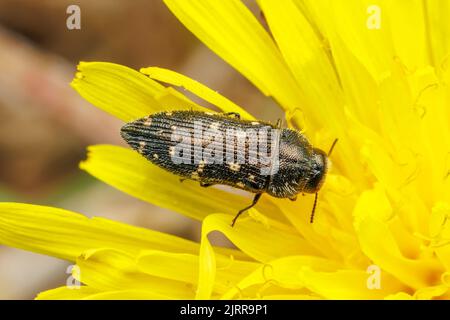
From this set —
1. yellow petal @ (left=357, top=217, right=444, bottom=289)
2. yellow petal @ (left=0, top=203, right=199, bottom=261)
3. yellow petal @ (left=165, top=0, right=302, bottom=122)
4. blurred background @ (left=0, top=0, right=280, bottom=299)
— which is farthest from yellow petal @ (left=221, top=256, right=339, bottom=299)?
blurred background @ (left=0, top=0, right=280, bottom=299)

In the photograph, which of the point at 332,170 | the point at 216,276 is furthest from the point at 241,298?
the point at 332,170

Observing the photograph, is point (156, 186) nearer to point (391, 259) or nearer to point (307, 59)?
point (307, 59)

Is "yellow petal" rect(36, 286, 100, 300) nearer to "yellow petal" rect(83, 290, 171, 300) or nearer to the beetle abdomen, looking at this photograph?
"yellow petal" rect(83, 290, 171, 300)

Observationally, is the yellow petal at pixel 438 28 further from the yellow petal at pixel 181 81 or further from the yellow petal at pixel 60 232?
the yellow petal at pixel 60 232

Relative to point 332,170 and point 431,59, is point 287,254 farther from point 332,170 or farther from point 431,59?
point 431,59

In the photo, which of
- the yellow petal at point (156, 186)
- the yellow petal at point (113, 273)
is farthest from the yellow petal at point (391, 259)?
the yellow petal at point (113, 273)

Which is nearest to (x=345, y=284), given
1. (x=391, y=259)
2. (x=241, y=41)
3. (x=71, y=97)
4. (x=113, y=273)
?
(x=391, y=259)

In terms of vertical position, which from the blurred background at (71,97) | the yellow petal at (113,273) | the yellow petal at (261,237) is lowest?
the yellow petal at (113,273)

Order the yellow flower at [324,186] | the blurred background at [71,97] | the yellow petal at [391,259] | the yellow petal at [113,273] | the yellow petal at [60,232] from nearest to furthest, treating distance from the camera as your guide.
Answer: the yellow petal at [391,259] → the yellow flower at [324,186] → the yellow petal at [113,273] → the yellow petal at [60,232] → the blurred background at [71,97]
